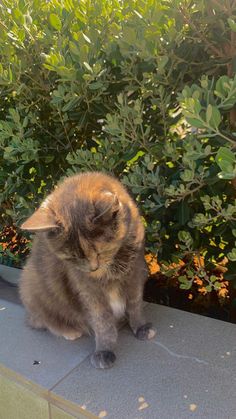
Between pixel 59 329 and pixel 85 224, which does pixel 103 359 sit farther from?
pixel 85 224

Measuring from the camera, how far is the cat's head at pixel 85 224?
1.30 meters

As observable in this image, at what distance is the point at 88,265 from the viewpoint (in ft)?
4.64

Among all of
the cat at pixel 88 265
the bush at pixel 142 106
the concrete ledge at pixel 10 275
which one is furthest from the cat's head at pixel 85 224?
the concrete ledge at pixel 10 275

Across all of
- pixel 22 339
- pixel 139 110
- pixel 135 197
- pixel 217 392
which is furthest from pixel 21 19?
pixel 217 392

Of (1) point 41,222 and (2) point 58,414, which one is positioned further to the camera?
(2) point 58,414

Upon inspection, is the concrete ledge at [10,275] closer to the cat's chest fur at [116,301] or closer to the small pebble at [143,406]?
the cat's chest fur at [116,301]

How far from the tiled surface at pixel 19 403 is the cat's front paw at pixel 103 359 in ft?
0.74

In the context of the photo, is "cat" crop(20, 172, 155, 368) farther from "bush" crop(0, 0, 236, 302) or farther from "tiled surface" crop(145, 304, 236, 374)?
"bush" crop(0, 0, 236, 302)

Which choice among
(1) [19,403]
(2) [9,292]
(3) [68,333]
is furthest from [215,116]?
(2) [9,292]

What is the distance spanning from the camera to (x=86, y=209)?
132cm

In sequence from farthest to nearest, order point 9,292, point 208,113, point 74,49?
point 9,292 < point 74,49 < point 208,113

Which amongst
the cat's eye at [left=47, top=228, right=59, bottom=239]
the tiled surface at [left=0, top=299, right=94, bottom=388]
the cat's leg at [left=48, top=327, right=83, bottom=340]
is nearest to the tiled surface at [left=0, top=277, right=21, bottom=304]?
the tiled surface at [left=0, top=299, right=94, bottom=388]

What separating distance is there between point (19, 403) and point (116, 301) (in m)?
0.55

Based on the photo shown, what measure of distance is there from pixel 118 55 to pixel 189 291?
4.29 ft
